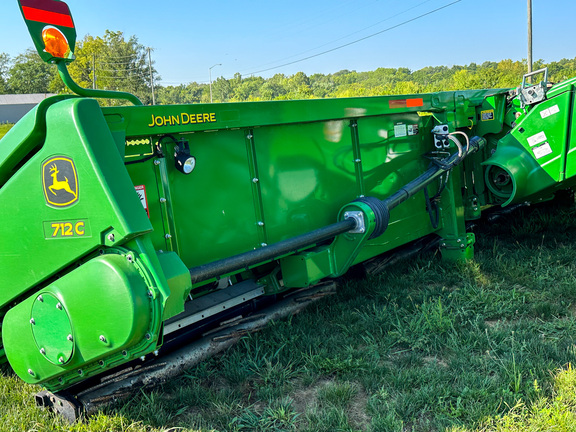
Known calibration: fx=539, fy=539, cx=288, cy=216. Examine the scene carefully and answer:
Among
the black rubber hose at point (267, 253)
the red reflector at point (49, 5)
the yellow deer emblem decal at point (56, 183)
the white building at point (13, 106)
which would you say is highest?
the white building at point (13, 106)

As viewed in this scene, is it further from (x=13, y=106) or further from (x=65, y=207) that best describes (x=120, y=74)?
(x=65, y=207)

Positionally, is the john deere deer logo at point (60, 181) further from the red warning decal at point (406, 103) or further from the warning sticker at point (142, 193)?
the red warning decal at point (406, 103)

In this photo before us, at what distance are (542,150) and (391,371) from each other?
2.50 metres

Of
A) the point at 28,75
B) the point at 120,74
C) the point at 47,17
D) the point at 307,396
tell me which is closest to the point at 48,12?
the point at 47,17

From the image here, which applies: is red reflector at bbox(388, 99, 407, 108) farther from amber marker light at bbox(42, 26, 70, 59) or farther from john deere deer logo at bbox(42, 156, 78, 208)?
john deere deer logo at bbox(42, 156, 78, 208)

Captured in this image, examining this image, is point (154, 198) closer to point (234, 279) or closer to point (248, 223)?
point (248, 223)

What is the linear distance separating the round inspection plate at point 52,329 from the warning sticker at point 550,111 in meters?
3.92

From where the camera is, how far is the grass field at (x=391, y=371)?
2.61m

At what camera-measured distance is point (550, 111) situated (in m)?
4.39

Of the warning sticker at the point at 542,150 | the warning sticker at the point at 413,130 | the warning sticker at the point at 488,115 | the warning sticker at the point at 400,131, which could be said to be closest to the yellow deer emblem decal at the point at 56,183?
the warning sticker at the point at 400,131

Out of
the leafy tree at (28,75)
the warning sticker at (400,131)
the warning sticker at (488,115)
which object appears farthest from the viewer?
the leafy tree at (28,75)

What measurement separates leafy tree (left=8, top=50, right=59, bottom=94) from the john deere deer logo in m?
86.9

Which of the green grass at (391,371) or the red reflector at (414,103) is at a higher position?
the red reflector at (414,103)

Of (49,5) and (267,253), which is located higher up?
(49,5)
